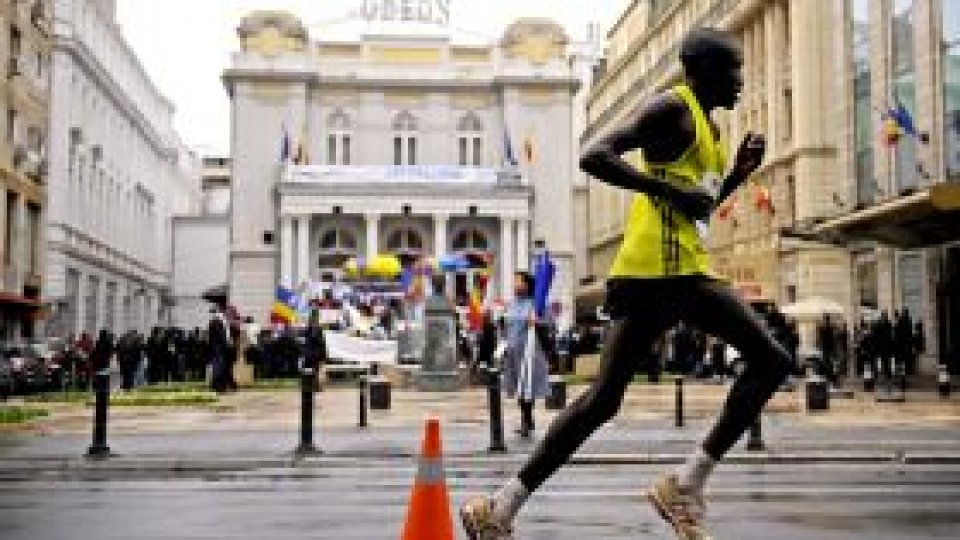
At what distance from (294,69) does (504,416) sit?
62.8 m

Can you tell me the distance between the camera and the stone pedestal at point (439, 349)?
31.5m

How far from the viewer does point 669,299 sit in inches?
207

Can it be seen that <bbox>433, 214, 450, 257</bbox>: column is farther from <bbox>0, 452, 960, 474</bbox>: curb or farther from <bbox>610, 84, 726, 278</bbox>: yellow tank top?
<bbox>610, 84, 726, 278</bbox>: yellow tank top

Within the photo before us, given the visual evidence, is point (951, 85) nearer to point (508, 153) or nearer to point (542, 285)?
point (542, 285)

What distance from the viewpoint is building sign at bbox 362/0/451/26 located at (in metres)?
85.8

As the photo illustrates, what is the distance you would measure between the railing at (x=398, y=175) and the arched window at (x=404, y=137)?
682 centimetres

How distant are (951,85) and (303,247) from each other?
4498 cm

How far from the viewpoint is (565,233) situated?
263 ft

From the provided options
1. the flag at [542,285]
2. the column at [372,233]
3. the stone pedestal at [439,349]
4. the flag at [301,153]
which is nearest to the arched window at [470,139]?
the flag at [301,153]

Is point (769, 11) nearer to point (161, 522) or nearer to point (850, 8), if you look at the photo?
point (850, 8)

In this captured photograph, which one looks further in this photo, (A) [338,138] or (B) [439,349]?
(A) [338,138]

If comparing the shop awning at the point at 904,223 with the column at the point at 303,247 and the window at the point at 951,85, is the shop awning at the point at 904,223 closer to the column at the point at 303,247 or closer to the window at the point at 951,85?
the window at the point at 951,85

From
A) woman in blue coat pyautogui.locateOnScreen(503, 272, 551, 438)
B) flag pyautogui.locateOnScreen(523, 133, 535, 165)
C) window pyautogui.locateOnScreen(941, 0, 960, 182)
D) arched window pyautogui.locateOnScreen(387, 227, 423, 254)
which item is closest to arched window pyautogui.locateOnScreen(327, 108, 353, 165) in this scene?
arched window pyautogui.locateOnScreen(387, 227, 423, 254)

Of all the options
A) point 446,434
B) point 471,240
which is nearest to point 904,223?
point 446,434
